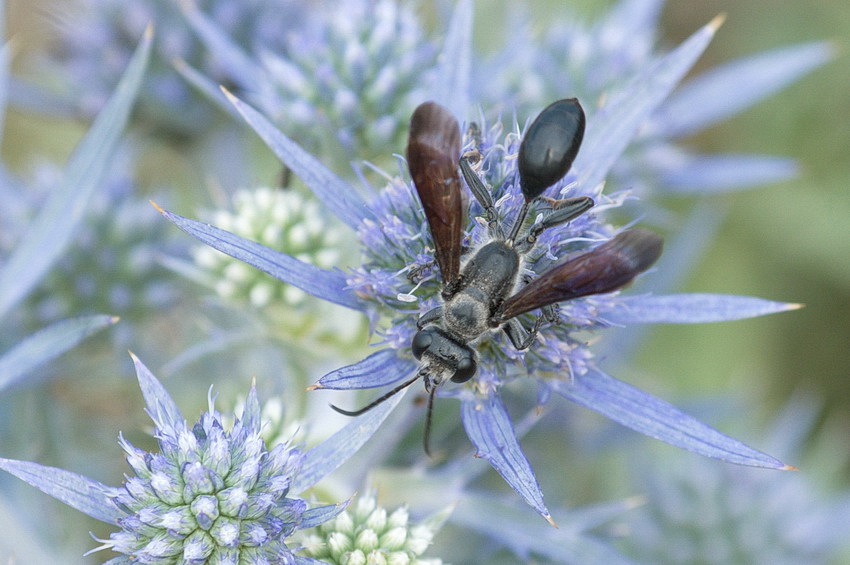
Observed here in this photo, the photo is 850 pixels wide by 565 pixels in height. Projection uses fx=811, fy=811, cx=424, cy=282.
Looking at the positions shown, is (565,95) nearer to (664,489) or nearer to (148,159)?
(664,489)

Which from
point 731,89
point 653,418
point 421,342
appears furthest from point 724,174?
point 421,342

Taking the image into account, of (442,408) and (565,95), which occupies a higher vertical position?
(565,95)

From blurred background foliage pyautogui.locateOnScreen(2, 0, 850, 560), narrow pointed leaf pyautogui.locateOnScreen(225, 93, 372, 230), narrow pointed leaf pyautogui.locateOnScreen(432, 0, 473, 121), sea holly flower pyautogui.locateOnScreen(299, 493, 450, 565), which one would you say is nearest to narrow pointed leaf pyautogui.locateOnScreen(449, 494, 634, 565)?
sea holly flower pyautogui.locateOnScreen(299, 493, 450, 565)

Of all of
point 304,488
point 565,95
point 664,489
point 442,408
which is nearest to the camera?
point 304,488

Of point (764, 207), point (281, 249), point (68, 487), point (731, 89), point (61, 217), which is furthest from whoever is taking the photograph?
point (764, 207)

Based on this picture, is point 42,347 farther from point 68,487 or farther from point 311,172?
point 311,172

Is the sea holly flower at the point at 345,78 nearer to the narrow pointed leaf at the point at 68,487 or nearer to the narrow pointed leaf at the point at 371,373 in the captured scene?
the narrow pointed leaf at the point at 371,373

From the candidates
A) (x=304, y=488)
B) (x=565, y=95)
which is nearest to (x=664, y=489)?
(x=565, y=95)
